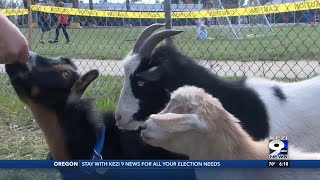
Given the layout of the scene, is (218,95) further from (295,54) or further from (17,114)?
(295,54)

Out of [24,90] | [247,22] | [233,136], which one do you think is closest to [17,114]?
[24,90]

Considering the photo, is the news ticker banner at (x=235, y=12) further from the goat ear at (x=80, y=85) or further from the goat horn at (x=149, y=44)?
the goat ear at (x=80, y=85)

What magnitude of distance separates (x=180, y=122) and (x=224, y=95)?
1589mm

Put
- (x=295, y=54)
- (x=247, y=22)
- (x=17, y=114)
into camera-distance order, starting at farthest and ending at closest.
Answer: (x=247, y=22), (x=295, y=54), (x=17, y=114)

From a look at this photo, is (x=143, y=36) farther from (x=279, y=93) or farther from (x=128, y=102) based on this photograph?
(x=279, y=93)

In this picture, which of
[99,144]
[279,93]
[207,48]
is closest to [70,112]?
[99,144]

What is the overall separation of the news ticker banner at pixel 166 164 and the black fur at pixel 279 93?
6.99 feet

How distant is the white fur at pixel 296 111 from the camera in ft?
12.3

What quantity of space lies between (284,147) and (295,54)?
23.9ft

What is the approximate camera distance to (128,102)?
390 cm

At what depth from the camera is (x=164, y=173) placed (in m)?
1.94

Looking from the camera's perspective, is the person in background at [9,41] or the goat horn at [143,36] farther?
the goat horn at [143,36]

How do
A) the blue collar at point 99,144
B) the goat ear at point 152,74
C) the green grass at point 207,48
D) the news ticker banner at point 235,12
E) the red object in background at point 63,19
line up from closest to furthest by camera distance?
1. the blue collar at point 99,144
2. the goat ear at point 152,74
3. the news ticker banner at point 235,12
4. the green grass at point 207,48
5. the red object in background at point 63,19

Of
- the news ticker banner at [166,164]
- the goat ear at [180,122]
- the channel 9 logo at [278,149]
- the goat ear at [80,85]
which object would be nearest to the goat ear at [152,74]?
the goat ear at [80,85]
